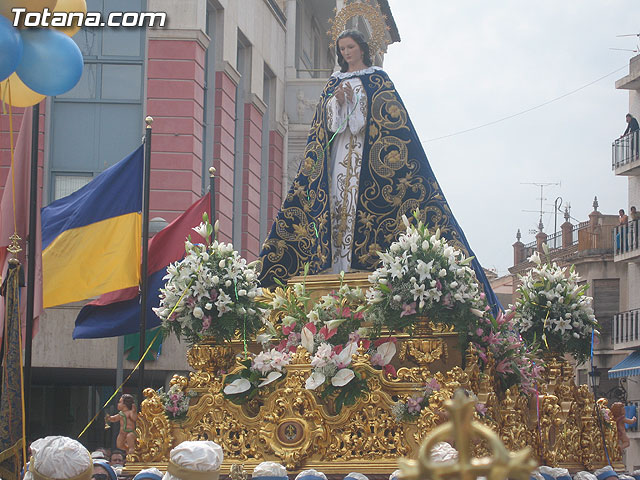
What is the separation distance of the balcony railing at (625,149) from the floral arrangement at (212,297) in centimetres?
2646

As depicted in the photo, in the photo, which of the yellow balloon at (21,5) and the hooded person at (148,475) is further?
the yellow balloon at (21,5)

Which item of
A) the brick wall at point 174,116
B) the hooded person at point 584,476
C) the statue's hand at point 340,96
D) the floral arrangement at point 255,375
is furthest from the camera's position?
the brick wall at point 174,116

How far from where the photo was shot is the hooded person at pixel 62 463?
195 inches

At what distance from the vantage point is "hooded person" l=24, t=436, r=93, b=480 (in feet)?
16.3

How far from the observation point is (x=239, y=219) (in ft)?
82.8

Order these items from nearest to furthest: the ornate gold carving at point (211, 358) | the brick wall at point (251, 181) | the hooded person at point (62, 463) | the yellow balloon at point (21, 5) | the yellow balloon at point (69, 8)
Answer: the hooded person at point (62, 463), the yellow balloon at point (21, 5), the yellow balloon at point (69, 8), the ornate gold carving at point (211, 358), the brick wall at point (251, 181)

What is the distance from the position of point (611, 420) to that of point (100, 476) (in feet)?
17.6

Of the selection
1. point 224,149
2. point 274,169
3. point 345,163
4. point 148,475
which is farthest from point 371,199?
point 274,169

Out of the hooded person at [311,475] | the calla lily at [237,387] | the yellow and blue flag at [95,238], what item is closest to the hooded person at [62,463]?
the hooded person at [311,475]

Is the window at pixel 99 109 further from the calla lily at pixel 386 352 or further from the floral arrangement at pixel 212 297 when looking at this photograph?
the calla lily at pixel 386 352

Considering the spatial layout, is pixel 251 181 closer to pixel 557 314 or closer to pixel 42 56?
pixel 557 314

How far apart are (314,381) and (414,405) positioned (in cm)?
74

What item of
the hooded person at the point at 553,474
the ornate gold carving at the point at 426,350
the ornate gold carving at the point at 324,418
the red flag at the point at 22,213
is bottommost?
the hooded person at the point at 553,474

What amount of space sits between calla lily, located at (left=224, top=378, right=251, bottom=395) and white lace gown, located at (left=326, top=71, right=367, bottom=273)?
1.63 metres
